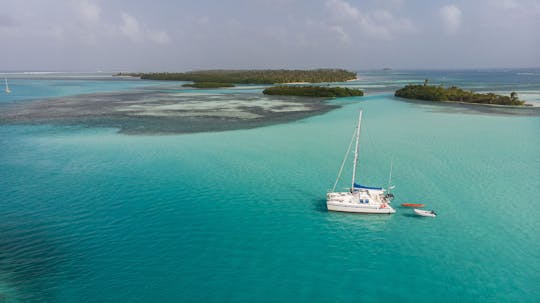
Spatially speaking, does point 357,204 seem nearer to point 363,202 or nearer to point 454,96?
point 363,202

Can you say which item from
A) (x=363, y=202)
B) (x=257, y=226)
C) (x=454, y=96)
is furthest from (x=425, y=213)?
(x=454, y=96)

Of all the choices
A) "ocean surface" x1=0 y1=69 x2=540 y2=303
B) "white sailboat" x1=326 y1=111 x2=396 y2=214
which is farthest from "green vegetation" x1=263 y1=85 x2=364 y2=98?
"white sailboat" x1=326 y1=111 x2=396 y2=214

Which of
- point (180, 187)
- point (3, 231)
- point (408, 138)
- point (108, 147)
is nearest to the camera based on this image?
point (3, 231)

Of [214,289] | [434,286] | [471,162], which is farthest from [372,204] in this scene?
[471,162]

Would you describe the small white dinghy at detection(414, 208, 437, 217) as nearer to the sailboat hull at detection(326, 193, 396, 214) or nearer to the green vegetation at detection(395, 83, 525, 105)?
the sailboat hull at detection(326, 193, 396, 214)

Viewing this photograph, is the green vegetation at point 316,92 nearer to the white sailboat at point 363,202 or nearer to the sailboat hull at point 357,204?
the white sailboat at point 363,202

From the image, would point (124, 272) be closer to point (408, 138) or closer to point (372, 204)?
point (372, 204)
